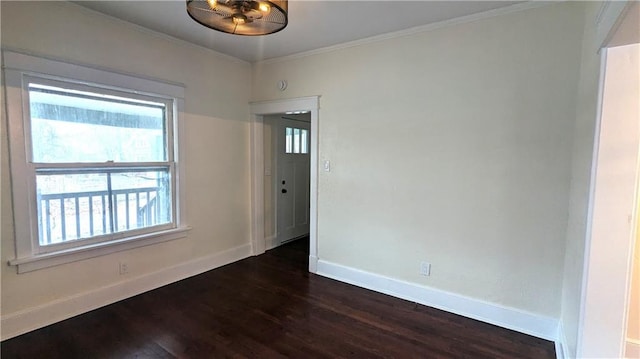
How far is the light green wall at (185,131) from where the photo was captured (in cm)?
233

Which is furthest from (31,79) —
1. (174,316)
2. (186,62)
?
(174,316)

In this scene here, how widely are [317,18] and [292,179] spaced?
2687mm

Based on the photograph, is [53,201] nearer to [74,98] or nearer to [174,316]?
[74,98]

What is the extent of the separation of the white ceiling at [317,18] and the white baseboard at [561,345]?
2.51 meters

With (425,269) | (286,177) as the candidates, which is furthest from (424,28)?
(286,177)

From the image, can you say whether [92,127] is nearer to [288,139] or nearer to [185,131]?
[185,131]

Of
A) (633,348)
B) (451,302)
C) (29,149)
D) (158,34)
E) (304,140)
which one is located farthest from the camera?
(304,140)

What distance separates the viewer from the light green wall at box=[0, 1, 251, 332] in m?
2.33

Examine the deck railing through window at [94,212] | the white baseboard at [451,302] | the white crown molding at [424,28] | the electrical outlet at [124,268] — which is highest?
the white crown molding at [424,28]

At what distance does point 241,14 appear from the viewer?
1864 mm

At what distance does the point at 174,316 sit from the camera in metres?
2.67

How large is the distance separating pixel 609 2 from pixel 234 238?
3972 millimetres

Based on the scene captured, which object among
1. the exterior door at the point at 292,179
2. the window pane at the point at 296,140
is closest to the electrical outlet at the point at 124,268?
the exterior door at the point at 292,179

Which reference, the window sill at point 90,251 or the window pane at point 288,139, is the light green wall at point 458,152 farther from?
the window sill at point 90,251
